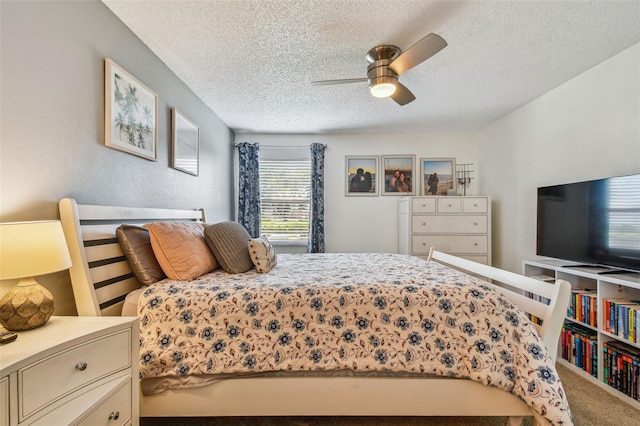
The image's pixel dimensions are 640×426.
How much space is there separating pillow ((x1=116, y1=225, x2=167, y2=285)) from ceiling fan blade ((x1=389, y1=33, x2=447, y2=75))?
6.87 ft

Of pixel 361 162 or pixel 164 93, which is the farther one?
pixel 361 162

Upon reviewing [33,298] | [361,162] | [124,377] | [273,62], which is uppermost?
[273,62]

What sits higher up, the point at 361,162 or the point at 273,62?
the point at 273,62

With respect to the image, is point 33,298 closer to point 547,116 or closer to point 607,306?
point 607,306

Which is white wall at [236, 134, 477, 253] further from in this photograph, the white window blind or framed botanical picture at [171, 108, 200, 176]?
the white window blind

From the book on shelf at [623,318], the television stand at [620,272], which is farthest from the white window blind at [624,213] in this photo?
the book on shelf at [623,318]

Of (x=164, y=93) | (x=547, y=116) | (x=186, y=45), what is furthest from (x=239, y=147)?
(x=547, y=116)

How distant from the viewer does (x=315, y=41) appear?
203 centimetres

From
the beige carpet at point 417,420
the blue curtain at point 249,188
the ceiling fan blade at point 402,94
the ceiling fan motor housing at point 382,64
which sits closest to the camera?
the beige carpet at point 417,420

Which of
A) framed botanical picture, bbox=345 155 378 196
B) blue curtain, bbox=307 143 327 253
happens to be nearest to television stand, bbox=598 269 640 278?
framed botanical picture, bbox=345 155 378 196

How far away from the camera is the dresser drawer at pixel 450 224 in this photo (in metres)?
3.64

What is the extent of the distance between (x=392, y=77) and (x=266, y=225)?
293 centimetres

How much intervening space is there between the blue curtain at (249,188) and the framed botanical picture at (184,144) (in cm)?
117

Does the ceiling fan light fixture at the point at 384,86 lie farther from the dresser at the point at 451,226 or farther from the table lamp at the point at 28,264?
the table lamp at the point at 28,264
